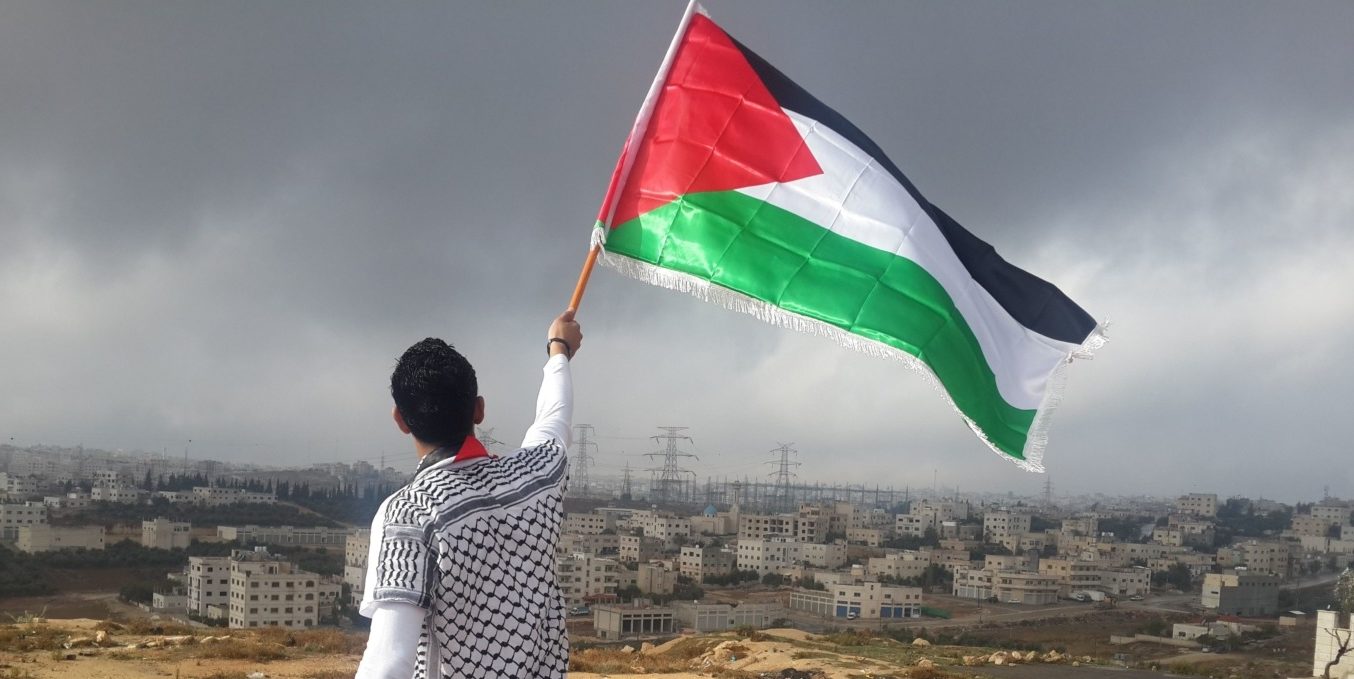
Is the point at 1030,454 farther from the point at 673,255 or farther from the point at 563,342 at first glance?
the point at 563,342

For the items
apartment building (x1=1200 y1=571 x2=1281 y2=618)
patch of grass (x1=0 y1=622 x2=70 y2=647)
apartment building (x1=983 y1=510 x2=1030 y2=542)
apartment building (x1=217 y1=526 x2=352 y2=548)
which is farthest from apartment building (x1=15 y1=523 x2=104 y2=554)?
apartment building (x1=983 y1=510 x2=1030 y2=542)

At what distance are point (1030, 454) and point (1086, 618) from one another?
4379cm

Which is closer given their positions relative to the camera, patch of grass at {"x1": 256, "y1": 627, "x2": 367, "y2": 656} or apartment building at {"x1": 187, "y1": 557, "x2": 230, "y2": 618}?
patch of grass at {"x1": 256, "y1": 627, "x2": 367, "y2": 656}

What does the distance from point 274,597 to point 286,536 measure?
2132 cm

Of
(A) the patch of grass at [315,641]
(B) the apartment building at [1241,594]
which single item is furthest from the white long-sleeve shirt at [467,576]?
(B) the apartment building at [1241,594]

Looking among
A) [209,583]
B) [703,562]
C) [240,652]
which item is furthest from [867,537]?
[240,652]

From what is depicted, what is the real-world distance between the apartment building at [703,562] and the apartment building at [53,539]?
25460 millimetres

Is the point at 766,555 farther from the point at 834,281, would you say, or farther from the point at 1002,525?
the point at 834,281

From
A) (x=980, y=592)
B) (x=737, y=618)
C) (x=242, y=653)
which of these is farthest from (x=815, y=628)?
(x=242, y=653)

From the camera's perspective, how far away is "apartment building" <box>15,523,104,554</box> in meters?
39.6

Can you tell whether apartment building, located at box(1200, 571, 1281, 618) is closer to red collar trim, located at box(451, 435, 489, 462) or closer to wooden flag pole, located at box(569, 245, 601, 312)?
wooden flag pole, located at box(569, 245, 601, 312)

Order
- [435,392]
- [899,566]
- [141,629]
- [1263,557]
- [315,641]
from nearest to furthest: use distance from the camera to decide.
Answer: [435,392]
[315,641]
[141,629]
[899,566]
[1263,557]

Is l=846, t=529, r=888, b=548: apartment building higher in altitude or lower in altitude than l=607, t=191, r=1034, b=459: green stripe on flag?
lower

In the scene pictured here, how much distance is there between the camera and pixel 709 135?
139 inches
